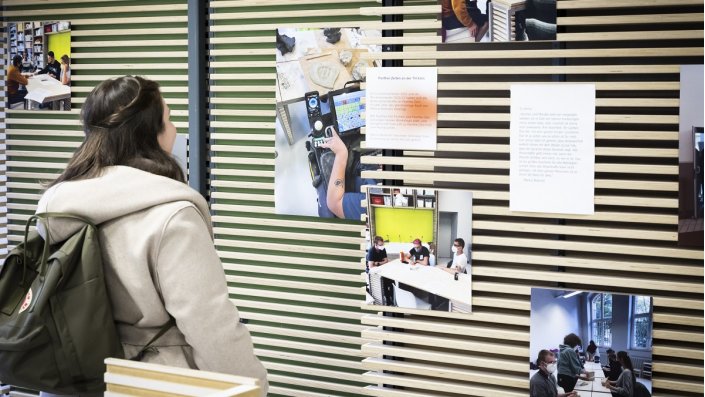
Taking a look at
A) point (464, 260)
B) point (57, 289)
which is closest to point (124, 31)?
point (464, 260)

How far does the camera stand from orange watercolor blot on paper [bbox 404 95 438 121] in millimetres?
4062

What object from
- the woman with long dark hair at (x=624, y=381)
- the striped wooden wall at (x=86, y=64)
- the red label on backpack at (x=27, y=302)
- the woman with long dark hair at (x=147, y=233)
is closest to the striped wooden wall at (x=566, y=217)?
the woman with long dark hair at (x=624, y=381)

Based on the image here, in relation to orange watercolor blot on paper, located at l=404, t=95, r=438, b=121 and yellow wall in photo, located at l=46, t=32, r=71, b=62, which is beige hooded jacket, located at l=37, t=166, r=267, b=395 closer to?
orange watercolor blot on paper, located at l=404, t=95, r=438, b=121

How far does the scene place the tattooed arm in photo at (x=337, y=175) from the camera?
5129mm

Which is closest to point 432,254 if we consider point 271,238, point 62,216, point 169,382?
point 271,238

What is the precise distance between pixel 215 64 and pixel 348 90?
89 cm

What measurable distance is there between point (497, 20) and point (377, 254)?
1.17 meters

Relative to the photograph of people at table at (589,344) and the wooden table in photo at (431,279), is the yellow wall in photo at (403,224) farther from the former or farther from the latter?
the photograph of people at table at (589,344)

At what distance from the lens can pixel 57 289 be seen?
271 cm

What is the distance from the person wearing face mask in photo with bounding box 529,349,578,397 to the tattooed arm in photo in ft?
5.42

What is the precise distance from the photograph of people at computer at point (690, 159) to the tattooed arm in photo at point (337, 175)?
6.57 feet

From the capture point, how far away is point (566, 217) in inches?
150

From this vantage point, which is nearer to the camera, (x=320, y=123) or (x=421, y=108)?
(x=421, y=108)

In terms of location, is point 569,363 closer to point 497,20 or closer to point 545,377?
point 545,377
